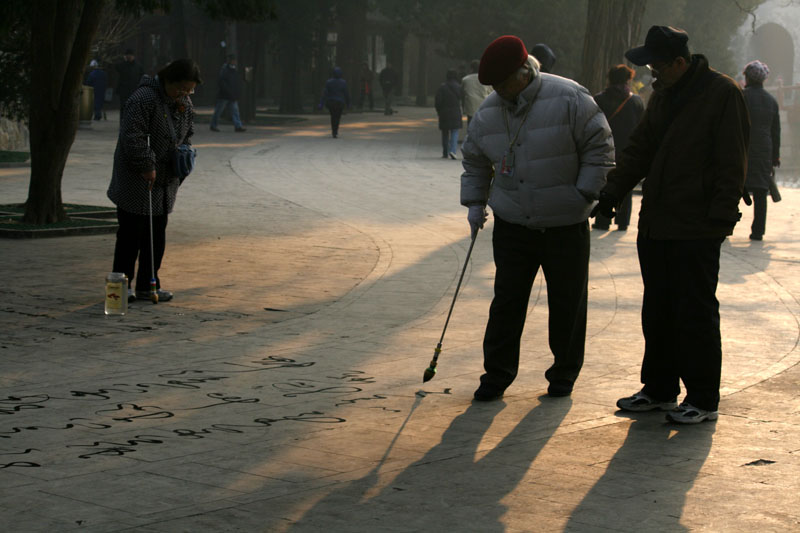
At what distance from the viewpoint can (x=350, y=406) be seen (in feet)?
19.3

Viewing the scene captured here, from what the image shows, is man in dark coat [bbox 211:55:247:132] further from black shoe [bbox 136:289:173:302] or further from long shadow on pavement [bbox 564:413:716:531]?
long shadow on pavement [bbox 564:413:716:531]

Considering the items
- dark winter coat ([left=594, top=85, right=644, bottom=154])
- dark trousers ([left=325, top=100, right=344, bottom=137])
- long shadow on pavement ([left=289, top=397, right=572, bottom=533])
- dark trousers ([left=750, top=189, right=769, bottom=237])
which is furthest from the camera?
dark trousers ([left=325, top=100, right=344, bottom=137])

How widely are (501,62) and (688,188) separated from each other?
1.01 metres

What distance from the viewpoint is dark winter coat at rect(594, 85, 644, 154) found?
41.9ft

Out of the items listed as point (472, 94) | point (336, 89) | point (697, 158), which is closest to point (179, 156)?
point (697, 158)

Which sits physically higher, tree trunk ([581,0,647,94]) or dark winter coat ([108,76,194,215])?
tree trunk ([581,0,647,94])

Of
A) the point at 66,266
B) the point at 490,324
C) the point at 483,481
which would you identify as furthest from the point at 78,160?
the point at 483,481

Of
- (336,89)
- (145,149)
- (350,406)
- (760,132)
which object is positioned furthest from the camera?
(336,89)

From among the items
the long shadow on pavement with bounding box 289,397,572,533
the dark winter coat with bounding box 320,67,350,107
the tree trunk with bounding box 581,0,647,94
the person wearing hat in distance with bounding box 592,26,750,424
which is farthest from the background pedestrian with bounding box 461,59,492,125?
the long shadow on pavement with bounding box 289,397,572,533

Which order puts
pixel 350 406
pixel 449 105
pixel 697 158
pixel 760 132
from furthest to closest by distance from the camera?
pixel 449 105 → pixel 760 132 → pixel 350 406 → pixel 697 158

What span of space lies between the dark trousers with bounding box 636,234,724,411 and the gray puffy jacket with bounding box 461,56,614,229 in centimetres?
40

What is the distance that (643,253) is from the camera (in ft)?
19.0

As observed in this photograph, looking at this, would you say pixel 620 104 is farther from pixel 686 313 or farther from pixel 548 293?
pixel 686 313

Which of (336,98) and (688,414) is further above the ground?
(336,98)
